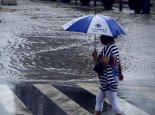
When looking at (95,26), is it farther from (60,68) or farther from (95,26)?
(60,68)

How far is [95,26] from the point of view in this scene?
7.84 meters

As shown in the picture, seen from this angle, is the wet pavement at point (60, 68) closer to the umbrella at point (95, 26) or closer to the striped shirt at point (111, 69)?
the striped shirt at point (111, 69)

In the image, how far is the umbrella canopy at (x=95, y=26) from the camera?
778 cm

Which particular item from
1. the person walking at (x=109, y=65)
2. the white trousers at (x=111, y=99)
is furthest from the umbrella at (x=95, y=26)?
the white trousers at (x=111, y=99)

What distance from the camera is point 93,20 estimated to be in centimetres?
793

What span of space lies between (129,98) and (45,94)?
179 cm

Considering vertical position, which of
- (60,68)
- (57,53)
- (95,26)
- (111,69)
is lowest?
(57,53)

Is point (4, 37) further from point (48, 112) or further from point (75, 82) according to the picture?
point (48, 112)

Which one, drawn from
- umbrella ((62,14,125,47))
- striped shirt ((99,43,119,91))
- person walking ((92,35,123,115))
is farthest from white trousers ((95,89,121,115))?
umbrella ((62,14,125,47))

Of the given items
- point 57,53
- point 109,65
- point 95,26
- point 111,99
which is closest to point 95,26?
point 95,26

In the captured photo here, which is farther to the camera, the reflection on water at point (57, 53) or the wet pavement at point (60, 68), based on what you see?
the reflection on water at point (57, 53)

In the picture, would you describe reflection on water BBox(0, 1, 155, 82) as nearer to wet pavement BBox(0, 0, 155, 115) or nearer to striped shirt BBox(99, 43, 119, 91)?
wet pavement BBox(0, 0, 155, 115)

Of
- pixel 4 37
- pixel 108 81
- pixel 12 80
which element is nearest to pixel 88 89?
pixel 12 80

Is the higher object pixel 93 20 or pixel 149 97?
pixel 93 20
